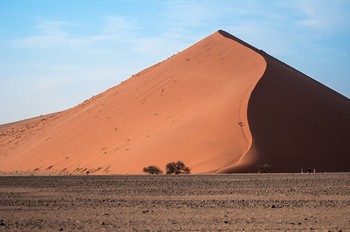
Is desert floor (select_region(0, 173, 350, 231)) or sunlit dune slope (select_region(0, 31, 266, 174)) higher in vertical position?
sunlit dune slope (select_region(0, 31, 266, 174))

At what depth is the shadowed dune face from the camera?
4281 cm

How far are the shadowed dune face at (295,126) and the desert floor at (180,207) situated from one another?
15.5 metres

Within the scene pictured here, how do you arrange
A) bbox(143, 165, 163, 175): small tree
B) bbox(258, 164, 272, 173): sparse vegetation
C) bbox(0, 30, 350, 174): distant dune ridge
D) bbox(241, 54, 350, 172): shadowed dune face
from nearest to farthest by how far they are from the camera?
bbox(258, 164, 272, 173): sparse vegetation
bbox(143, 165, 163, 175): small tree
bbox(241, 54, 350, 172): shadowed dune face
bbox(0, 30, 350, 174): distant dune ridge

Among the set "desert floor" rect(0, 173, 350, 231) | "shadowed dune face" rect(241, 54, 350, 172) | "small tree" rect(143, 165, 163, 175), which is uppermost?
"shadowed dune face" rect(241, 54, 350, 172)

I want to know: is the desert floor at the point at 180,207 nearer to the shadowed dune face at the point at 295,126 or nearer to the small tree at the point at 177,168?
the small tree at the point at 177,168

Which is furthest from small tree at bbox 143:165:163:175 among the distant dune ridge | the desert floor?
the desert floor

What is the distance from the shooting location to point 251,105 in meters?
48.1

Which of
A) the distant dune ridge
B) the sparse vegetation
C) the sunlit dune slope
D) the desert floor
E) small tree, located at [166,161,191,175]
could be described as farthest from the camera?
the sunlit dune slope

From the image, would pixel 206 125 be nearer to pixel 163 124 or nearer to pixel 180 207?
pixel 163 124

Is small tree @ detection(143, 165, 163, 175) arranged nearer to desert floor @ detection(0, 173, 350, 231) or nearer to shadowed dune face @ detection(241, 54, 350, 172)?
shadowed dune face @ detection(241, 54, 350, 172)

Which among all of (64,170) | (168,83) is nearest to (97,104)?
(168,83)

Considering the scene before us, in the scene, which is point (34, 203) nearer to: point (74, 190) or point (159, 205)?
point (159, 205)

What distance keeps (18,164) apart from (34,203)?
4205 cm

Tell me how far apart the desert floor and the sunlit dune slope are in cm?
1527
